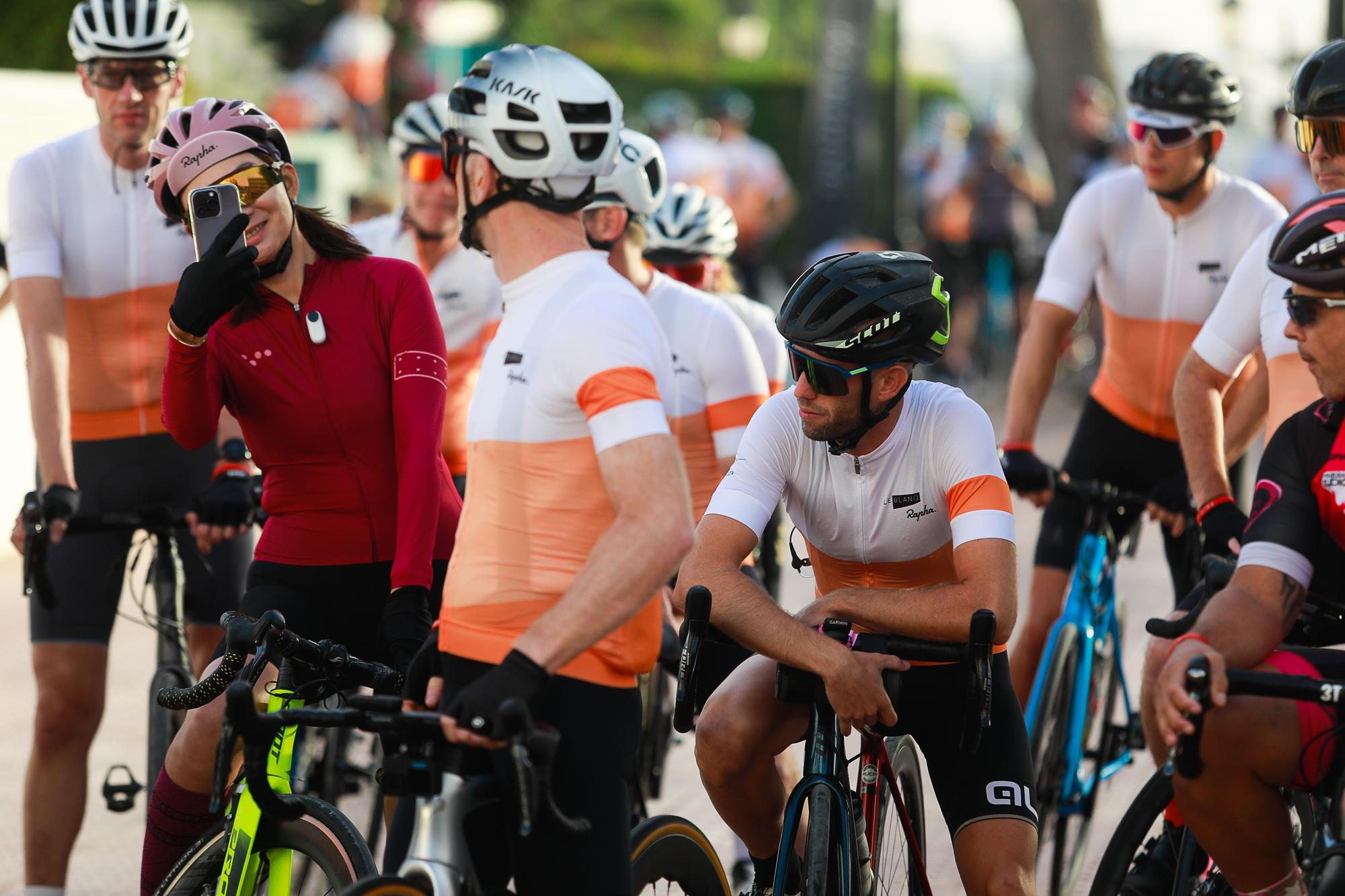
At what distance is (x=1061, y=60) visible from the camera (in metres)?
20.1

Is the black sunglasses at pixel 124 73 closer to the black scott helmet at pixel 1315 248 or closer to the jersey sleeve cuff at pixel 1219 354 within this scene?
the jersey sleeve cuff at pixel 1219 354

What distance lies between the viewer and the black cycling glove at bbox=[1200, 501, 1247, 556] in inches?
185

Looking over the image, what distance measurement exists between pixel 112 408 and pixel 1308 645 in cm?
353

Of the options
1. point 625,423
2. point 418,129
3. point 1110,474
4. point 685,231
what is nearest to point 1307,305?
point 625,423

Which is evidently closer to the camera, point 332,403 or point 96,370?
point 332,403

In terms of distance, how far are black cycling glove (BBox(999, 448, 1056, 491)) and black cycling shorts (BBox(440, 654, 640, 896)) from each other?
2685mm

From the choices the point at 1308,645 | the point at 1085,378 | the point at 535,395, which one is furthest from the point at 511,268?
the point at 1085,378

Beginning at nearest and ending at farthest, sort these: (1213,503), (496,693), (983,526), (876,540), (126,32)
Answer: (496,693) < (983,526) < (876,540) < (1213,503) < (126,32)

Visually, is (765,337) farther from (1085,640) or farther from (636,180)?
(1085,640)

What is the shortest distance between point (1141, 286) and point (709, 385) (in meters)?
1.73

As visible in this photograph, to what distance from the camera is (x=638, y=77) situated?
31562 millimetres

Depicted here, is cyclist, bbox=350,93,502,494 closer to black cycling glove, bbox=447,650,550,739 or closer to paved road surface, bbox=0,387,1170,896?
paved road surface, bbox=0,387,1170,896

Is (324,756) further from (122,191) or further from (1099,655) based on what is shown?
(1099,655)

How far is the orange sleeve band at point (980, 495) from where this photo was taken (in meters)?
3.84
